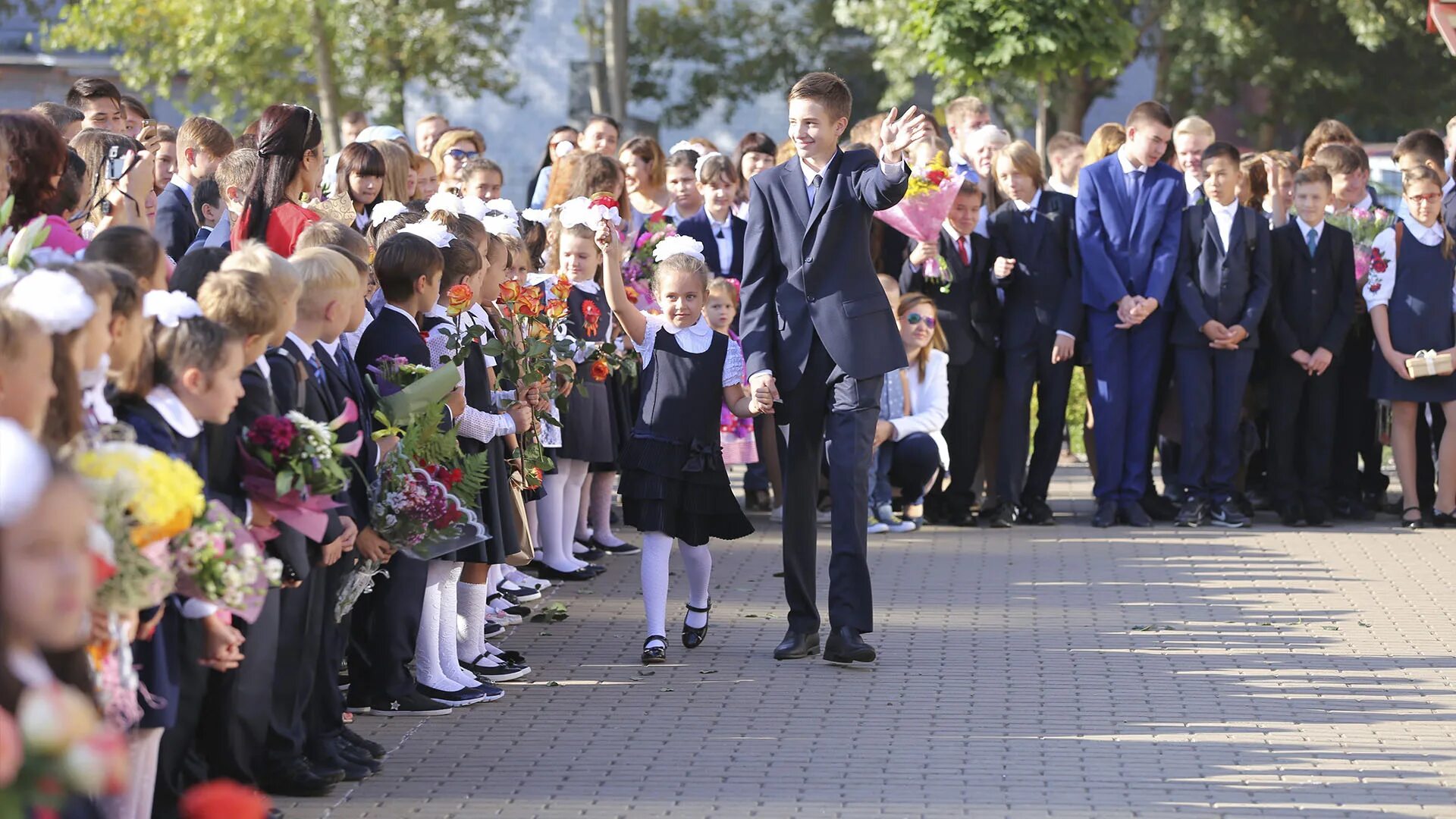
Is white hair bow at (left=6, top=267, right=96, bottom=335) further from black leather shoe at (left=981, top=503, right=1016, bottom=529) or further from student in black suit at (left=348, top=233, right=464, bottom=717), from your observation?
black leather shoe at (left=981, top=503, right=1016, bottom=529)

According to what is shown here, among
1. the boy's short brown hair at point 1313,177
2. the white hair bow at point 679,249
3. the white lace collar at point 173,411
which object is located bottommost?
the white lace collar at point 173,411

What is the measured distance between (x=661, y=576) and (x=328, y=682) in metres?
2.03

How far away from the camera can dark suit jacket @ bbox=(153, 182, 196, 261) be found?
822cm

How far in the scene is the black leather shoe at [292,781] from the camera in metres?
5.37

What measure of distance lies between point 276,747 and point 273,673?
261mm

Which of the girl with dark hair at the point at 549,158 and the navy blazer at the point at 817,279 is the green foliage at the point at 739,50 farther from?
the navy blazer at the point at 817,279

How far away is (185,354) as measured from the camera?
4617 millimetres

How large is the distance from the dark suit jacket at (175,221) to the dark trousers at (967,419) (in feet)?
16.1

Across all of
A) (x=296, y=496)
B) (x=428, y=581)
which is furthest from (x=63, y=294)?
(x=428, y=581)

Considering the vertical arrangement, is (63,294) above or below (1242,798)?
above

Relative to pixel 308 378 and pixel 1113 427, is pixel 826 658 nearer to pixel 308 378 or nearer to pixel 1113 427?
pixel 308 378

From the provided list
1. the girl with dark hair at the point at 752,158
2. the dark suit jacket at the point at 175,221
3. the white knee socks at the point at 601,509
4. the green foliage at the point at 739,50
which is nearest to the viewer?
the dark suit jacket at the point at 175,221

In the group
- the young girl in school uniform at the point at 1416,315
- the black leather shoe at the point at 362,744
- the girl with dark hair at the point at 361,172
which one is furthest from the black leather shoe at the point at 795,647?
the young girl in school uniform at the point at 1416,315

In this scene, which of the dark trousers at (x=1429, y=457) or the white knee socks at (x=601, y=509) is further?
the dark trousers at (x=1429, y=457)
